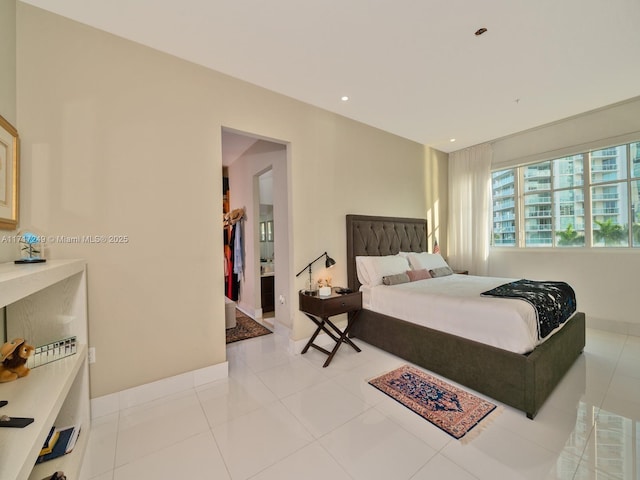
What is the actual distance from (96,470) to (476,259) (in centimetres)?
499

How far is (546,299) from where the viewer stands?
2160mm

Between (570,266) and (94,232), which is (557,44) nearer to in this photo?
(570,266)

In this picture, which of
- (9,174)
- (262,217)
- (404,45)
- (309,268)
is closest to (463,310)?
(309,268)

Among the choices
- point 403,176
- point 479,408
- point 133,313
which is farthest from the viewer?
point 403,176

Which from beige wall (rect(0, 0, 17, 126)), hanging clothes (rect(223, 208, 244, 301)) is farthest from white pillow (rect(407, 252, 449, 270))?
beige wall (rect(0, 0, 17, 126))

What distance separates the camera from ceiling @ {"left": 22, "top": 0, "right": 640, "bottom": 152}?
178cm

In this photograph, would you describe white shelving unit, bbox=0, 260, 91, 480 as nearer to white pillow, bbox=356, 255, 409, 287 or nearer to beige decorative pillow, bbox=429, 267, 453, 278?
white pillow, bbox=356, 255, 409, 287

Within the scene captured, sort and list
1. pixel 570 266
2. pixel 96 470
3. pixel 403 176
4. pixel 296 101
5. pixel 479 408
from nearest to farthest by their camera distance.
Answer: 1. pixel 96 470
2. pixel 479 408
3. pixel 296 101
4. pixel 570 266
5. pixel 403 176

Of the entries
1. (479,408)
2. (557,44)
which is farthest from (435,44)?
(479,408)

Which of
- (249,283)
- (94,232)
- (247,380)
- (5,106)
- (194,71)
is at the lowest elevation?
(247,380)

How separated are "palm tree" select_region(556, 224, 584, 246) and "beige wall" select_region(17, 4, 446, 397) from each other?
13.9ft

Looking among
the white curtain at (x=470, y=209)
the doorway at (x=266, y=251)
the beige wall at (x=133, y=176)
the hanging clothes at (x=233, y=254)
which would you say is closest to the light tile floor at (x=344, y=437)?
the beige wall at (x=133, y=176)

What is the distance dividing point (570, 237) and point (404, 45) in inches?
143

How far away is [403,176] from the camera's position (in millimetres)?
4043
